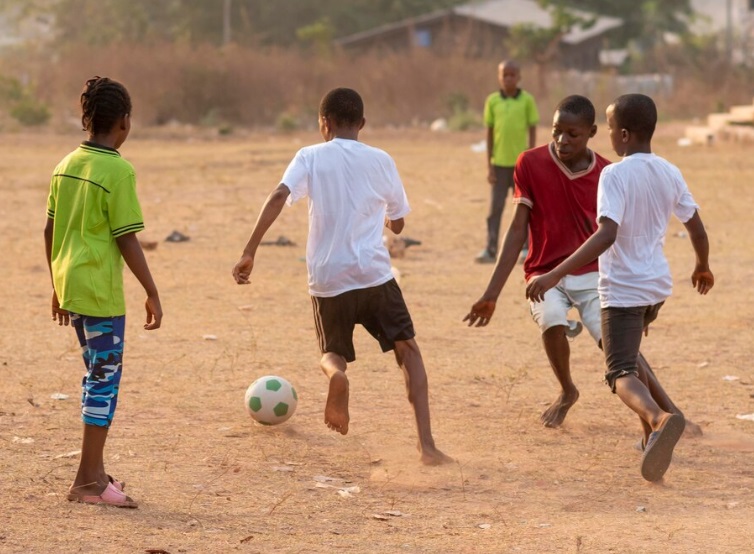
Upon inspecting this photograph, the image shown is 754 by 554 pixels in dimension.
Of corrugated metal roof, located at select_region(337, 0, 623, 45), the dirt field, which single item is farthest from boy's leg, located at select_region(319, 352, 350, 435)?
corrugated metal roof, located at select_region(337, 0, 623, 45)

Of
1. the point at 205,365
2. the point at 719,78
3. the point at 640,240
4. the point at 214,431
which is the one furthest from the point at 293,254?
the point at 719,78

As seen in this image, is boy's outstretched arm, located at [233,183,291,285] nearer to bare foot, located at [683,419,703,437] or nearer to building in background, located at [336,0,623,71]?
bare foot, located at [683,419,703,437]

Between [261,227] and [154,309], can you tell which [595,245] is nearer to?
[261,227]

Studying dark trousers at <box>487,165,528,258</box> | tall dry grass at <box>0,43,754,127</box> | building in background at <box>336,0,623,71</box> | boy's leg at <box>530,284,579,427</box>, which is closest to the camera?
boy's leg at <box>530,284,579,427</box>

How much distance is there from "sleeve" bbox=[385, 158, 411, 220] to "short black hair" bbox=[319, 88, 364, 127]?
0.82 ft

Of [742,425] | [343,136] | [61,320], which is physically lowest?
[742,425]

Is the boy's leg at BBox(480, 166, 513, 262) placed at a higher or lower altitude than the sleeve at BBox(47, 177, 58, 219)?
lower

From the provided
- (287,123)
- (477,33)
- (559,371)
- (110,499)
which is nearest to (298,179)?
(110,499)

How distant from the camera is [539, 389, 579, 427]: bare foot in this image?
19.8 ft

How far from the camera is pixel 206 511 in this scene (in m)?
4.64

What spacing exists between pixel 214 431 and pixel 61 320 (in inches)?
52.8

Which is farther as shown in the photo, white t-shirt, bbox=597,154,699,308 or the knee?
the knee

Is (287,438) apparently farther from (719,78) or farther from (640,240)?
(719,78)

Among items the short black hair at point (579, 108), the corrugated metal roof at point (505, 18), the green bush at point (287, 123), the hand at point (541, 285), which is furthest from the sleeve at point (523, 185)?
the corrugated metal roof at point (505, 18)
